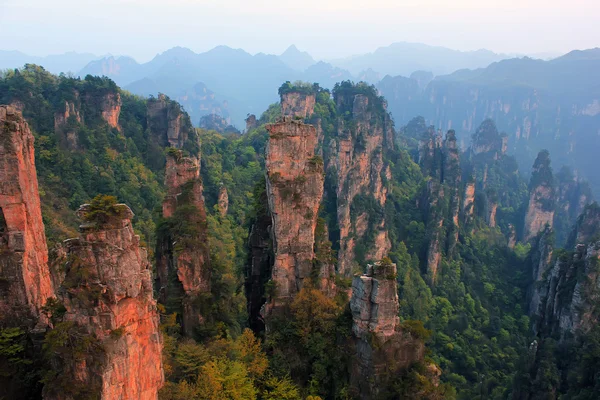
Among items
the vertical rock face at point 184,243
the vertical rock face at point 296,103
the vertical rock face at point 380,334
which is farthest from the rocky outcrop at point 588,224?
the vertical rock face at point 184,243

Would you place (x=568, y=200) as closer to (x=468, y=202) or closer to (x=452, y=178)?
(x=452, y=178)

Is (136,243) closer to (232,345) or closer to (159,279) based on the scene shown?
(232,345)

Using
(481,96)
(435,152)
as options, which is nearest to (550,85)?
(481,96)

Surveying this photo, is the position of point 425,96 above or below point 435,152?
above

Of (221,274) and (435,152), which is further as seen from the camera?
(435,152)

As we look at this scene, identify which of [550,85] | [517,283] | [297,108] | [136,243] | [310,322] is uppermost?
[550,85]

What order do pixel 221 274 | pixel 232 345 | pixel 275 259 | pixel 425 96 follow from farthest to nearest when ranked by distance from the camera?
pixel 425 96
pixel 221 274
pixel 275 259
pixel 232 345
